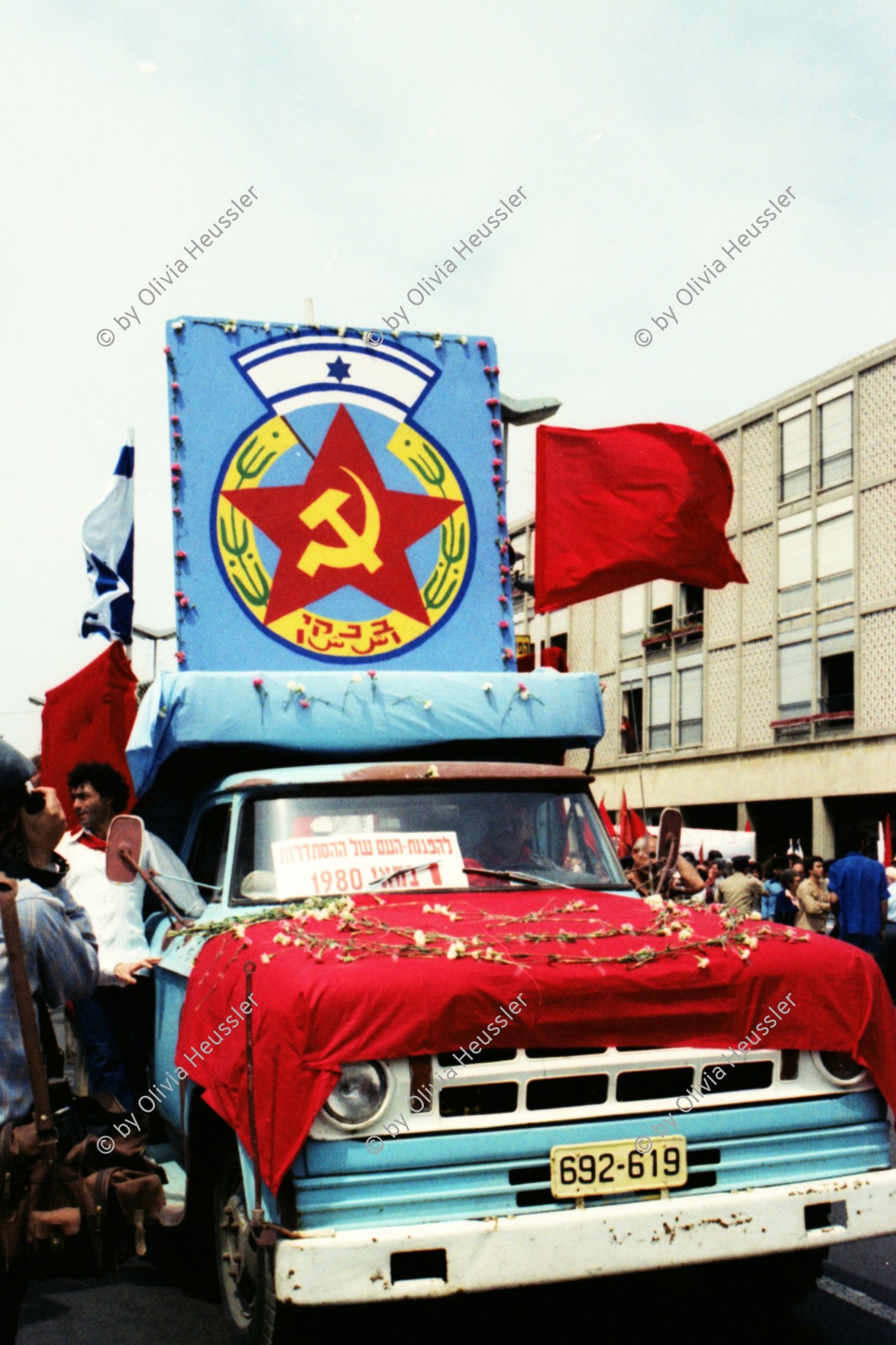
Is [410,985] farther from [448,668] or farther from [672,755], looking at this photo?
[672,755]

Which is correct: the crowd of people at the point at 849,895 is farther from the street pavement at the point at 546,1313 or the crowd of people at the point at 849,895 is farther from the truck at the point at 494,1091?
the truck at the point at 494,1091

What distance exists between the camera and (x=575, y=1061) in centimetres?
422

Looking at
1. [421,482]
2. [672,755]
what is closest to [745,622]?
[672,755]

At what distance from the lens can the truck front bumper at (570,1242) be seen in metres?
3.79

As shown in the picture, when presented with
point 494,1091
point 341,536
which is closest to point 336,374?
point 341,536

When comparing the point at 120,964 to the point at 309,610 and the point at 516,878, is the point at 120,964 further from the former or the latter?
the point at 309,610

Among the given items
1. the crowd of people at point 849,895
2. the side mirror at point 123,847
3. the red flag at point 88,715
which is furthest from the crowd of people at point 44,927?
the red flag at point 88,715


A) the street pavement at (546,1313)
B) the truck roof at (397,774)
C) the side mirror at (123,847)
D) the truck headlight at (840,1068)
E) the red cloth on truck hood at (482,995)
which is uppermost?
the truck roof at (397,774)

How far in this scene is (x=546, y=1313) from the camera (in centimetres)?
515

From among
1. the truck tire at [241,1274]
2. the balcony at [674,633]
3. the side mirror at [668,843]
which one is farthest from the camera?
the balcony at [674,633]

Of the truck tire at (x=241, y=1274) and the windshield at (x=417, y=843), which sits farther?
the windshield at (x=417, y=843)

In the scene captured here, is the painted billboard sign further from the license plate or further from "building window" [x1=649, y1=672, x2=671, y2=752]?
"building window" [x1=649, y1=672, x2=671, y2=752]

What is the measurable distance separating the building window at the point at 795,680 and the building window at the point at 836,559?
1538 millimetres

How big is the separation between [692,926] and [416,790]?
1482 millimetres
